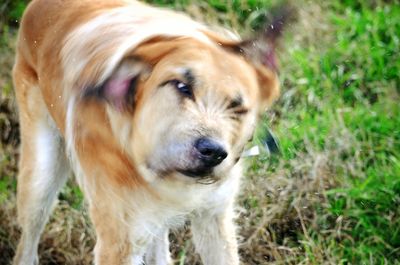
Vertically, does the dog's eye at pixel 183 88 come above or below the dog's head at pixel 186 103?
above

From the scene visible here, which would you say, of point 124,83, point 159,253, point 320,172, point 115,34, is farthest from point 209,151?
point 320,172

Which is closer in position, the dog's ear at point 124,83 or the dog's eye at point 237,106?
the dog's eye at point 237,106

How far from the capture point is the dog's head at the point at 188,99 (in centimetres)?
359

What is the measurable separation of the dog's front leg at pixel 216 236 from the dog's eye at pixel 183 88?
0.98 m

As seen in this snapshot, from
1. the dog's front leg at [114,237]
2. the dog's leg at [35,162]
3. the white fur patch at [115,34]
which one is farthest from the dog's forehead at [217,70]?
the dog's leg at [35,162]

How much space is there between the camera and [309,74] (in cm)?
645

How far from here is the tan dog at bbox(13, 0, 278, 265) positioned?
3.67 metres

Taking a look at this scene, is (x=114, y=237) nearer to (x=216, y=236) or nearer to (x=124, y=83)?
(x=216, y=236)

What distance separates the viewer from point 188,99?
11.8 feet

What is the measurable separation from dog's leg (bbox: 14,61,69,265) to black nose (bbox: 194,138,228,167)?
1599 millimetres

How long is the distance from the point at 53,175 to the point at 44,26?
834mm

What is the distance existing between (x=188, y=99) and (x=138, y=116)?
1.03 ft

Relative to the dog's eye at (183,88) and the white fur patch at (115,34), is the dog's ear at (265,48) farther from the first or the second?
the dog's eye at (183,88)

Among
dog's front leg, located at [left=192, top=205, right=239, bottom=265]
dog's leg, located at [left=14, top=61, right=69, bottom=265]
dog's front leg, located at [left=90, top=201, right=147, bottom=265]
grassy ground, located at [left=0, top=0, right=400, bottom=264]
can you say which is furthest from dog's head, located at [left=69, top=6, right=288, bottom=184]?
dog's leg, located at [left=14, top=61, right=69, bottom=265]
